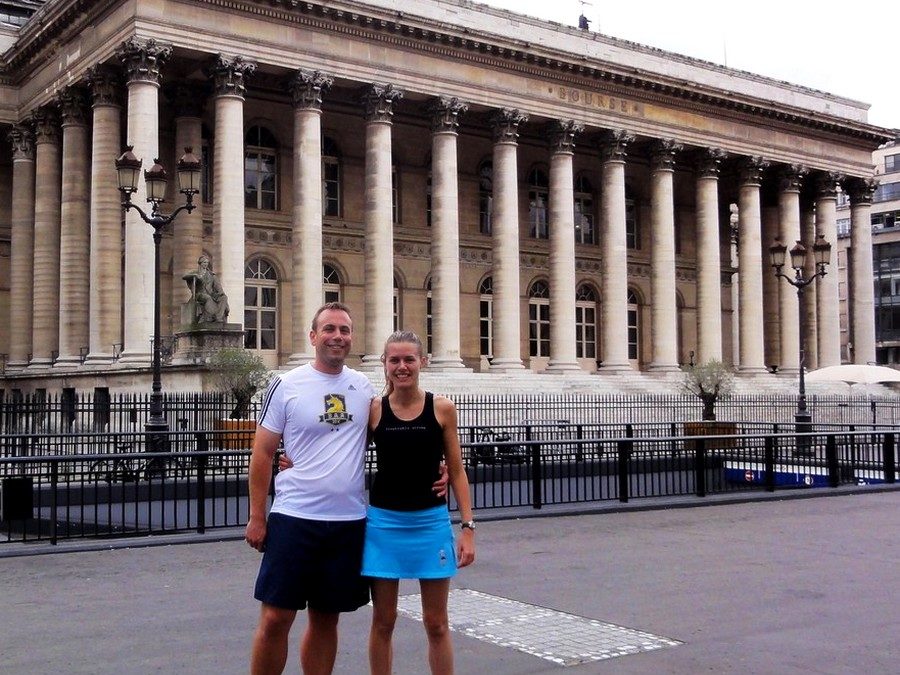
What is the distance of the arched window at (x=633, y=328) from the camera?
47.2 metres

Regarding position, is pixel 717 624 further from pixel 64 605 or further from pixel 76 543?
pixel 76 543

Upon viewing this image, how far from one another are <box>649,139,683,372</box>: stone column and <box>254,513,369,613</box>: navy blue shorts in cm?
3612

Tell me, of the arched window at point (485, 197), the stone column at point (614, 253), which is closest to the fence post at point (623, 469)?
the stone column at point (614, 253)

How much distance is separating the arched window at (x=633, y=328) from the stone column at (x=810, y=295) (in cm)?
715

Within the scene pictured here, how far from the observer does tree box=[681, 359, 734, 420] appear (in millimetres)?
33062

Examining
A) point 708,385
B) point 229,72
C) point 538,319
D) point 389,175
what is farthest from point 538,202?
point 229,72

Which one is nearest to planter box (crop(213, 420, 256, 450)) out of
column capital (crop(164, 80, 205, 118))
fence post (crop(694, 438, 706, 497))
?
fence post (crop(694, 438, 706, 497))

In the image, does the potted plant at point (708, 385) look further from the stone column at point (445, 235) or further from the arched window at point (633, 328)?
the arched window at point (633, 328)

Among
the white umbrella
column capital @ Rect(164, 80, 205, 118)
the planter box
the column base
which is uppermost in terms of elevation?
column capital @ Rect(164, 80, 205, 118)

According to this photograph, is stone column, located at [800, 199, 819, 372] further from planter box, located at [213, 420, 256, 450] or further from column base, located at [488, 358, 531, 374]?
planter box, located at [213, 420, 256, 450]

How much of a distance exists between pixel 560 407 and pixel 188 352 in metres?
10.6

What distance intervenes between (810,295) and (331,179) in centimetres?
2312

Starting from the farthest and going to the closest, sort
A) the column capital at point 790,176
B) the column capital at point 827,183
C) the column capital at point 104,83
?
the column capital at point 827,183 < the column capital at point 790,176 < the column capital at point 104,83

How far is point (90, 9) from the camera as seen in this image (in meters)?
31.5
